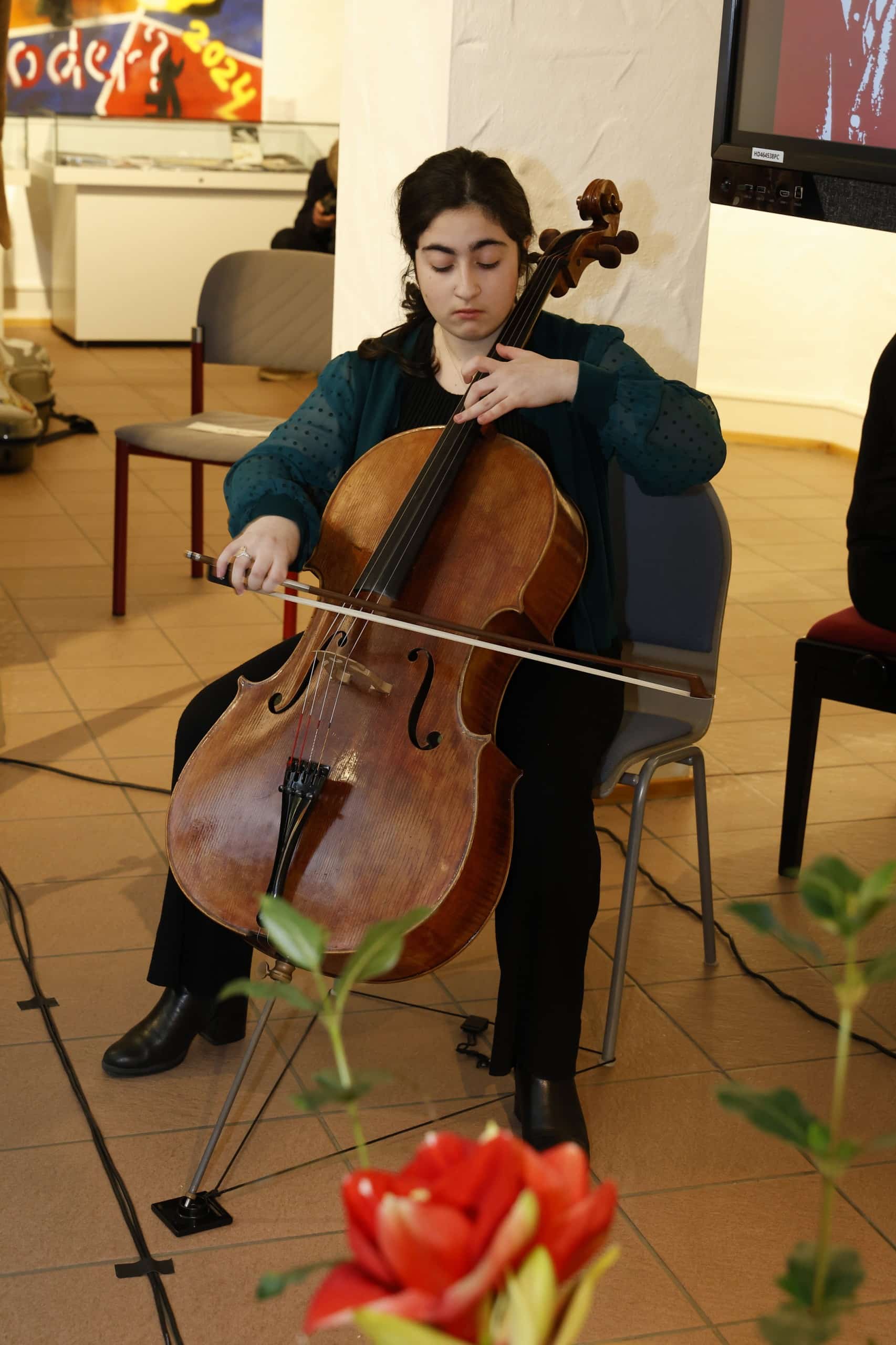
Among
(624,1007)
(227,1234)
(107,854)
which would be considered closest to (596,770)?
(624,1007)

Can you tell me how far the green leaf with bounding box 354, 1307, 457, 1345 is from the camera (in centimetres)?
44

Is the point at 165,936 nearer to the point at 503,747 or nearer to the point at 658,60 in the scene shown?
the point at 503,747

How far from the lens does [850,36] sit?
1877 mm

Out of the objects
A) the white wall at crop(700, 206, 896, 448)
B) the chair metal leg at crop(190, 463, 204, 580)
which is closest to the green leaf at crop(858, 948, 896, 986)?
the chair metal leg at crop(190, 463, 204, 580)

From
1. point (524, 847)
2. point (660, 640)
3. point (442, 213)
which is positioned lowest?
point (524, 847)

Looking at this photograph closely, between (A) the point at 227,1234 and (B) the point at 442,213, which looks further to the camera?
(B) the point at 442,213

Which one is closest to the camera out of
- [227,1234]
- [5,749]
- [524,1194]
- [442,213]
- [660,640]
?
[524,1194]

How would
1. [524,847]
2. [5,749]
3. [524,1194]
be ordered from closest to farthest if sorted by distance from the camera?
1. [524,1194]
2. [524,847]
3. [5,749]

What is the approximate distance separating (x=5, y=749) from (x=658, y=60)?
1.63 metres

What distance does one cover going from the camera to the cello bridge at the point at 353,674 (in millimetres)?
1628

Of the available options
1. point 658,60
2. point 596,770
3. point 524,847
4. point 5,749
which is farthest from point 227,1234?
point 658,60

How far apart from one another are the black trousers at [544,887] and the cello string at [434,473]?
24cm

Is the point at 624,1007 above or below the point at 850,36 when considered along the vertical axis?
below

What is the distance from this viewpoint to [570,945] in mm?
1736
